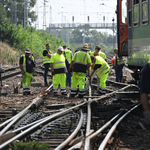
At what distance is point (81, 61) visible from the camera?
10.8 meters

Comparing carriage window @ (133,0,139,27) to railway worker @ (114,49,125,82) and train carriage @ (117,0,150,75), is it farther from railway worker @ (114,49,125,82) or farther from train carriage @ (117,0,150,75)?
Answer: railway worker @ (114,49,125,82)

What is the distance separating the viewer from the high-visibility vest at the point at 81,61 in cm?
1077

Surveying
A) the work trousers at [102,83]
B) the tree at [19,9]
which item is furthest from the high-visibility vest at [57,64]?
the tree at [19,9]

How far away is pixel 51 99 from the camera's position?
1059 centimetres

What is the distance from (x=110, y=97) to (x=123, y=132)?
436cm

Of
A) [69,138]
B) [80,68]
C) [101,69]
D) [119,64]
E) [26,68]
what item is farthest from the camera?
[119,64]

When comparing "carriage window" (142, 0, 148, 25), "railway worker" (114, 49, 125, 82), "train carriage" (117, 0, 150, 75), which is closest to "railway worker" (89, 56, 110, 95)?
"train carriage" (117, 0, 150, 75)

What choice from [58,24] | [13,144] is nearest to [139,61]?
[13,144]

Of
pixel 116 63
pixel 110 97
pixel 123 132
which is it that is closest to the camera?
pixel 123 132

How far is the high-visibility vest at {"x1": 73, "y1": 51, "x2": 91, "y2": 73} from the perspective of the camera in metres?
10.8

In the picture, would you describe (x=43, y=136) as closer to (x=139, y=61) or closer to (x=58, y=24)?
(x=139, y=61)

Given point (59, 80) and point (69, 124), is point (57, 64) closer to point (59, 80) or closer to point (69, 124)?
point (59, 80)

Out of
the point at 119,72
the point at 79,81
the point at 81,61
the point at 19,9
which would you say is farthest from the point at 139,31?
the point at 19,9

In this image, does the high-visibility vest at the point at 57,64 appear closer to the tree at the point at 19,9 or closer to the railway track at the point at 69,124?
the railway track at the point at 69,124
